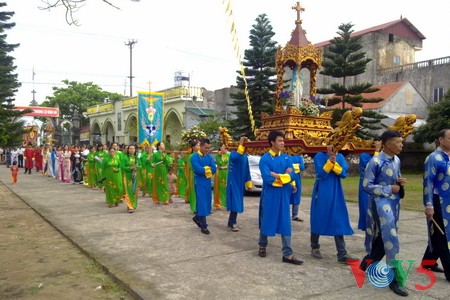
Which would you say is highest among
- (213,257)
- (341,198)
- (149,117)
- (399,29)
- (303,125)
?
(399,29)

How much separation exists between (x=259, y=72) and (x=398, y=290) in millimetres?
20828

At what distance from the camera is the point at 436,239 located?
4.49m

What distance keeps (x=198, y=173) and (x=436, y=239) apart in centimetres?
383

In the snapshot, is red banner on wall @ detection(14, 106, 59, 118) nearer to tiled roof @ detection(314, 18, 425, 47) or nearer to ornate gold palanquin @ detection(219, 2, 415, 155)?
tiled roof @ detection(314, 18, 425, 47)

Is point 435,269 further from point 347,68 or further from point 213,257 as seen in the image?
point 347,68

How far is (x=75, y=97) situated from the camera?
46.1m

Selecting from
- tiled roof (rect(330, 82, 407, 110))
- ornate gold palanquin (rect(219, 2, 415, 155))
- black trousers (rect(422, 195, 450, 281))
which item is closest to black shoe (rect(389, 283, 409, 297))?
black trousers (rect(422, 195, 450, 281))

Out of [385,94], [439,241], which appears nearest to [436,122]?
[385,94]

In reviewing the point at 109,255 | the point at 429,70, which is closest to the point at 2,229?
the point at 109,255

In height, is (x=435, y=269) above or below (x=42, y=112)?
below

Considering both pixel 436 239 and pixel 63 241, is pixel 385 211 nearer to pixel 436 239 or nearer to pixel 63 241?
pixel 436 239

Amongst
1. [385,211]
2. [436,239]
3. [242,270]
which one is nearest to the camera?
[385,211]

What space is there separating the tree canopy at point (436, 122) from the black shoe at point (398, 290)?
19095mm

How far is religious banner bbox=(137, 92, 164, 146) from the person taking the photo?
17.1m
